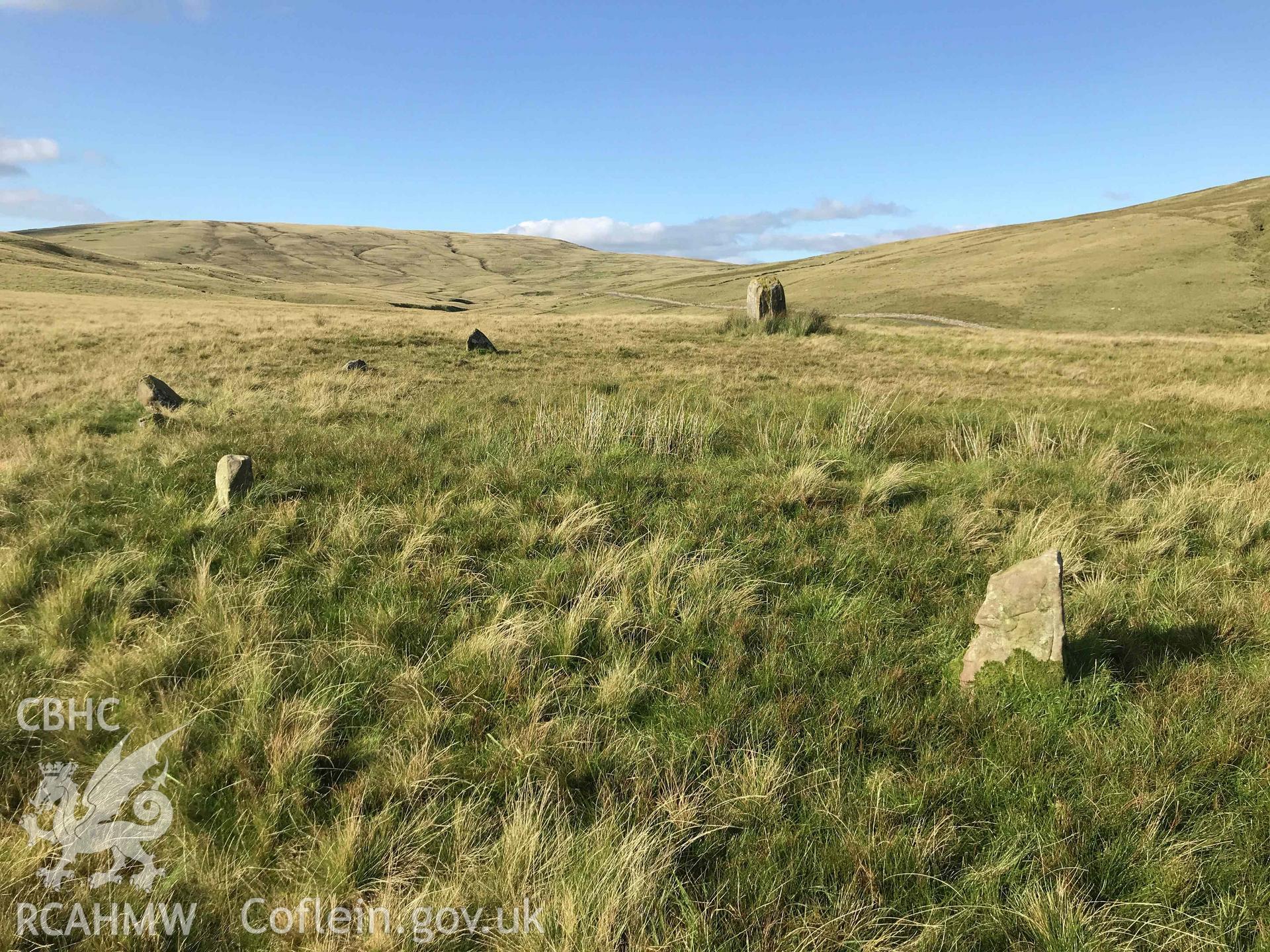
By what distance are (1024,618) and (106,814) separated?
437 cm

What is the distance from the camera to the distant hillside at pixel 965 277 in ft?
135

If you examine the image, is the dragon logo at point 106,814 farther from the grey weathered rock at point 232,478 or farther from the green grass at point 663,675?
the grey weathered rock at point 232,478

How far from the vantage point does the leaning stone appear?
62.2ft

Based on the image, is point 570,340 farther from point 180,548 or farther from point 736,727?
point 736,727

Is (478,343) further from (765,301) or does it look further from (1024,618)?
(1024,618)

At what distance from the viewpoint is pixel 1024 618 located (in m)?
3.48

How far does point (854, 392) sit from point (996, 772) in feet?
33.9

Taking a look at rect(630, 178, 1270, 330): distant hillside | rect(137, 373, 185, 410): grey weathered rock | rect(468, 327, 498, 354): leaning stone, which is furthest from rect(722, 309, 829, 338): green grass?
rect(137, 373, 185, 410): grey weathered rock

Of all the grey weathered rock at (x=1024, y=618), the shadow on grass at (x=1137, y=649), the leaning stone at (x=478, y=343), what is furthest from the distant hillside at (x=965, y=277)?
A: the grey weathered rock at (x=1024, y=618)

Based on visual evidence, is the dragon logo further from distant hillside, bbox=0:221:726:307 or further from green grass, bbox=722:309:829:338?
distant hillside, bbox=0:221:726:307

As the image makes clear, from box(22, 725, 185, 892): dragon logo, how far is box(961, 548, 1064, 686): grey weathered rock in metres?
3.83

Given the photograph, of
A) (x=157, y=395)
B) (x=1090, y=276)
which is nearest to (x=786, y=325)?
(x=157, y=395)

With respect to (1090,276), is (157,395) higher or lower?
lower

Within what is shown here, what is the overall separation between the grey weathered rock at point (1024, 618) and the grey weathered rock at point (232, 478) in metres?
5.77
